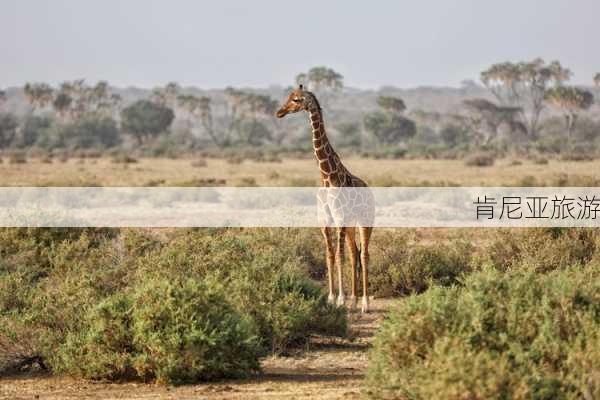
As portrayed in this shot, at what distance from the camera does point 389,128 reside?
83438 millimetres

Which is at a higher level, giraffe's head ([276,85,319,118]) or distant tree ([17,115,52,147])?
distant tree ([17,115,52,147])

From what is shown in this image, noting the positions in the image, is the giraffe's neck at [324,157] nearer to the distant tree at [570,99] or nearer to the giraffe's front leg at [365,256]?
the giraffe's front leg at [365,256]

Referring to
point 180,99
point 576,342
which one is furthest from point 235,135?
point 576,342

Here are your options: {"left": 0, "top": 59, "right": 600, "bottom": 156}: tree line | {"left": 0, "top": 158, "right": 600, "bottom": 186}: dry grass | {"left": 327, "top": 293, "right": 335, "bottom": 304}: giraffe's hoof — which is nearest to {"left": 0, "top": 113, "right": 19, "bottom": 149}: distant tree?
{"left": 0, "top": 59, "right": 600, "bottom": 156}: tree line

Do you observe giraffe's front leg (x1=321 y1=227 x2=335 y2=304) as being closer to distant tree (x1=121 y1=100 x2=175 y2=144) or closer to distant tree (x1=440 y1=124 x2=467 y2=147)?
distant tree (x1=440 y1=124 x2=467 y2=147)

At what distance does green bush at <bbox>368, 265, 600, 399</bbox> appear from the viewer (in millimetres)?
6012

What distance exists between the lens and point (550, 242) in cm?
1320

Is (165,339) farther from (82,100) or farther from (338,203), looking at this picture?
(82,100)

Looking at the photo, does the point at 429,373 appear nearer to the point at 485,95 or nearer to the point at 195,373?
the point at 195,373

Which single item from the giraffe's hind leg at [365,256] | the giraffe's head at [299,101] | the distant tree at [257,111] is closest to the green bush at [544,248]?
the giraffe's hind leg at [365,256]

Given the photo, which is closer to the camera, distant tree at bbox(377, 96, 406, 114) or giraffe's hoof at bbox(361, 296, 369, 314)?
giraffe's hoof at bbox(361, 296, 369, 314)

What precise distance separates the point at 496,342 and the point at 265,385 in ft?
7.44

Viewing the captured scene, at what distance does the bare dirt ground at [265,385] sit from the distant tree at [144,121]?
7935 cm

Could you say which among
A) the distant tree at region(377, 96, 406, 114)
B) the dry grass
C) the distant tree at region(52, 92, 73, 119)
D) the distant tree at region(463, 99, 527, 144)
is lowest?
the dry grass
